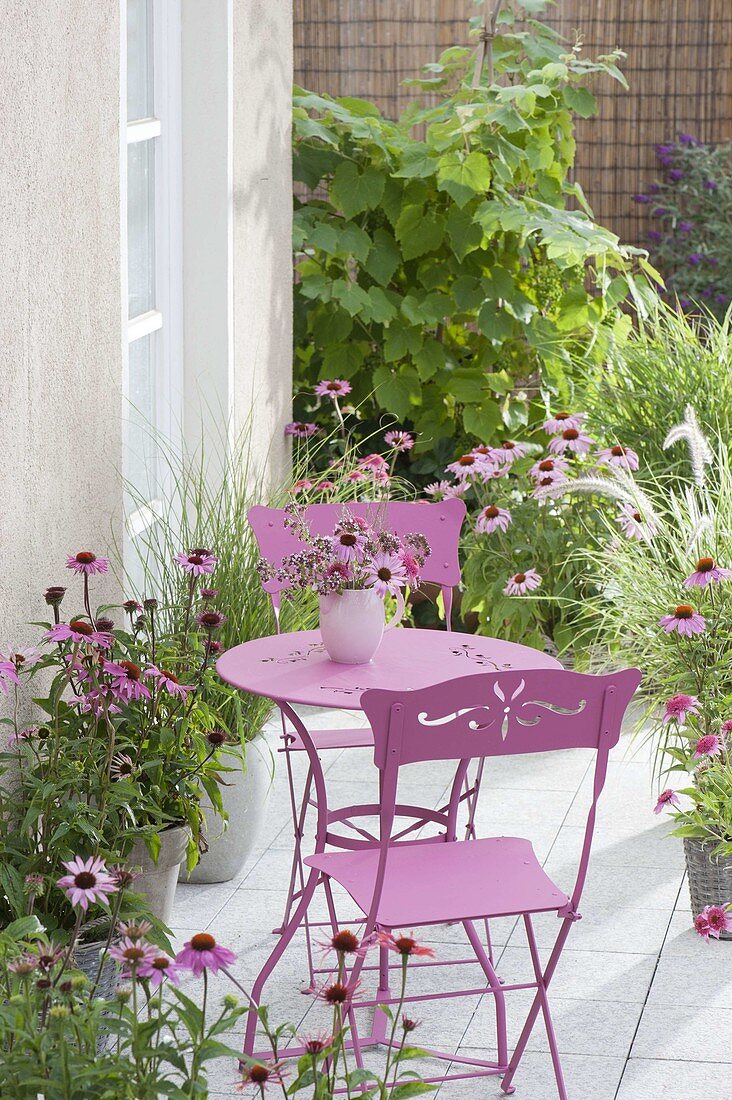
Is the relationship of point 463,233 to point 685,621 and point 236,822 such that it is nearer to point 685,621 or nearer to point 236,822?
point 685,621

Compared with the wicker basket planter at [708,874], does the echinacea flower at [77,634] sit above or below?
above

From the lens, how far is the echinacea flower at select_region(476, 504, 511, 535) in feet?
15.6

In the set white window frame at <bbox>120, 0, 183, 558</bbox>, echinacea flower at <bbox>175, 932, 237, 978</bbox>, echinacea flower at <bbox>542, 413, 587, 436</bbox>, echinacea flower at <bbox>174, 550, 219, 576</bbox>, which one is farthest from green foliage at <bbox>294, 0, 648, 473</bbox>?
echinacea flower at <bbox>175, 932, 237, 978</bbox>

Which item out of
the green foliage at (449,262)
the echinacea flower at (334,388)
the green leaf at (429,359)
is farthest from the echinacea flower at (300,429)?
the green leaf at (429,359)

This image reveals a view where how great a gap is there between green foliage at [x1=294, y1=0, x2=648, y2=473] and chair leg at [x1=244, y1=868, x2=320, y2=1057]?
3037 mm

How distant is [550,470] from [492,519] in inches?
10.3

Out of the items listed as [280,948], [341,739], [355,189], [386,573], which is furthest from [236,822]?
[355,189]

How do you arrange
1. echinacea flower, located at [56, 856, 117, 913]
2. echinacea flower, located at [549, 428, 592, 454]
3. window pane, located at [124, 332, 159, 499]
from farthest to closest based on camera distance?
echinacea flower, located at [549, 428, 592, 454]
window pane, located at [124, 332, 159, 499]
echinacea flower, located at [56, 856, 117, 913]

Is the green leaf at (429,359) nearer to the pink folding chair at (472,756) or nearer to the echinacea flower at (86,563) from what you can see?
the echinacea flower at (86,563)

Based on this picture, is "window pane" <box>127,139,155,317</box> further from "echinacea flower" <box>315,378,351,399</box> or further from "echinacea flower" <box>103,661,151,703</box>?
"echinacea flower" <box>103,661,151,703</box>

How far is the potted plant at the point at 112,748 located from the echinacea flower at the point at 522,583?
1609 mm

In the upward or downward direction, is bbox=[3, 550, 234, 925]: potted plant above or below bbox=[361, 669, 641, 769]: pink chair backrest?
below

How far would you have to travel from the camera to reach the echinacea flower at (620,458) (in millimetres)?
4746

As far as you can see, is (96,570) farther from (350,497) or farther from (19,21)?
(350,497)
